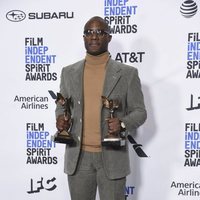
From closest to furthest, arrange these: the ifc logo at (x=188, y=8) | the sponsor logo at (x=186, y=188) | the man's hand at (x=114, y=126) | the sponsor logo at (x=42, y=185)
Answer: the man's hand at (x=114, y=126) < the ifc logo at (x=188, y=8) < the sponsor logo at (x=186, y=188) < the sponsor logo at (x=42, y=185)

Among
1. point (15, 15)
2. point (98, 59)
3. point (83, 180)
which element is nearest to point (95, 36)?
point (98, 59)

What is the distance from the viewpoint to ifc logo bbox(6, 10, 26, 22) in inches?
82.2

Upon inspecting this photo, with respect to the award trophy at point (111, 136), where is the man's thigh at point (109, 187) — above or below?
below

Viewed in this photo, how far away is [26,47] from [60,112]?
2.69ft

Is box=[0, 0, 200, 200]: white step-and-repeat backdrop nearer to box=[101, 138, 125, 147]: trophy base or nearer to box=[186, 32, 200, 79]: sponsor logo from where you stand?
box=[186, 32, 200, 79]: sponsor logo

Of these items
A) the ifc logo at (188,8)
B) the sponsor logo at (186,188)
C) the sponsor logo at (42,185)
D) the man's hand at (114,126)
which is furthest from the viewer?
the sponsor logo at (42,185)

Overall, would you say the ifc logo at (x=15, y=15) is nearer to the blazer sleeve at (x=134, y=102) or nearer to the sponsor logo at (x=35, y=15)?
the sponsor logo at (x=35, y=15)

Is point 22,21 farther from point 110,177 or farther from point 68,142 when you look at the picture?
point 110,177

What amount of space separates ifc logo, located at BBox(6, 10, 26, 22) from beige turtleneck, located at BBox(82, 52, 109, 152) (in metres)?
0.91

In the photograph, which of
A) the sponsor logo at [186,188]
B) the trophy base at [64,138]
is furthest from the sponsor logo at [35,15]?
the sponsor logo at [186,188]

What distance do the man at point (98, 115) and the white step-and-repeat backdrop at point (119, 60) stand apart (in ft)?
1.96

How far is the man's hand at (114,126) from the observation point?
1.29m

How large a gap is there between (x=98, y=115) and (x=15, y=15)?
112 centimetres

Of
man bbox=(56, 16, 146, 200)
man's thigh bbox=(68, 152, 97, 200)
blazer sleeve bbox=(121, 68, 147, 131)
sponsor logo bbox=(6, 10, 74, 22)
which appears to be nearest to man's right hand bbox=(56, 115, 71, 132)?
man bbox=(56, 16, 146, 200)
